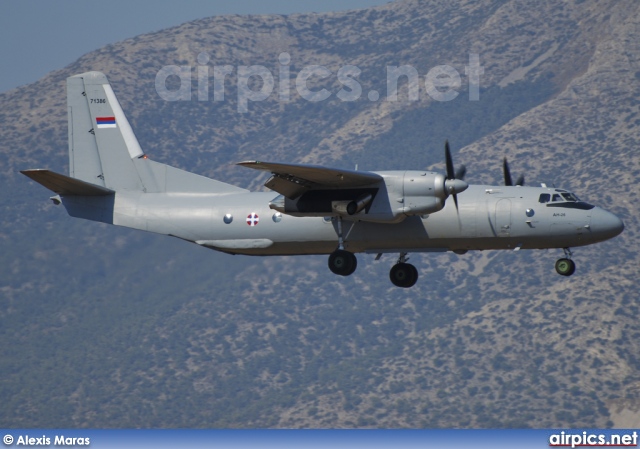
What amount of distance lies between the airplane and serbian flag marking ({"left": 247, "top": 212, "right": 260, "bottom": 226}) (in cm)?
4

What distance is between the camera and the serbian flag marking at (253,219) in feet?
159

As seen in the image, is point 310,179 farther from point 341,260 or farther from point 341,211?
point 341,260

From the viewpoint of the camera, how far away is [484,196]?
47000mm

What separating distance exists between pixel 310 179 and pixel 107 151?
36.5 feet

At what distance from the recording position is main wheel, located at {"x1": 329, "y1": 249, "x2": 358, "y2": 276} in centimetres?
4741

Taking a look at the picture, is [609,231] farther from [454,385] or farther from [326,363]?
[326,363]

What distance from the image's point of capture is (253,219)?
48469 millimetres

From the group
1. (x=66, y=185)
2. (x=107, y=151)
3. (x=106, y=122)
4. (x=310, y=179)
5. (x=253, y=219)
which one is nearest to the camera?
(x=310, y=179)

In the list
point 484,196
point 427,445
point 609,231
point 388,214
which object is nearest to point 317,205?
point 388,214

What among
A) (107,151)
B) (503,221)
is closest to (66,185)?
(107,151)

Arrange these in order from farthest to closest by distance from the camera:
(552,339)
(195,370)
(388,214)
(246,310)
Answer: (246,310) < (195,370) < (552,339) < (388,214)

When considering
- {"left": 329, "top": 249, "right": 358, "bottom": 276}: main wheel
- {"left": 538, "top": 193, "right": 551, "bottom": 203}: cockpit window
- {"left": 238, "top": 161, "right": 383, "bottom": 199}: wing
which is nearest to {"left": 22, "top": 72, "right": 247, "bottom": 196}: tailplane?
{"left": 238, "top": 161, "right": 383, "bottom": 199}: wing

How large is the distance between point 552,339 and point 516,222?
242 feet

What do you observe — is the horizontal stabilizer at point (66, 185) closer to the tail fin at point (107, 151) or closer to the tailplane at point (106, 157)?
the tailplane at point (106, 157)
